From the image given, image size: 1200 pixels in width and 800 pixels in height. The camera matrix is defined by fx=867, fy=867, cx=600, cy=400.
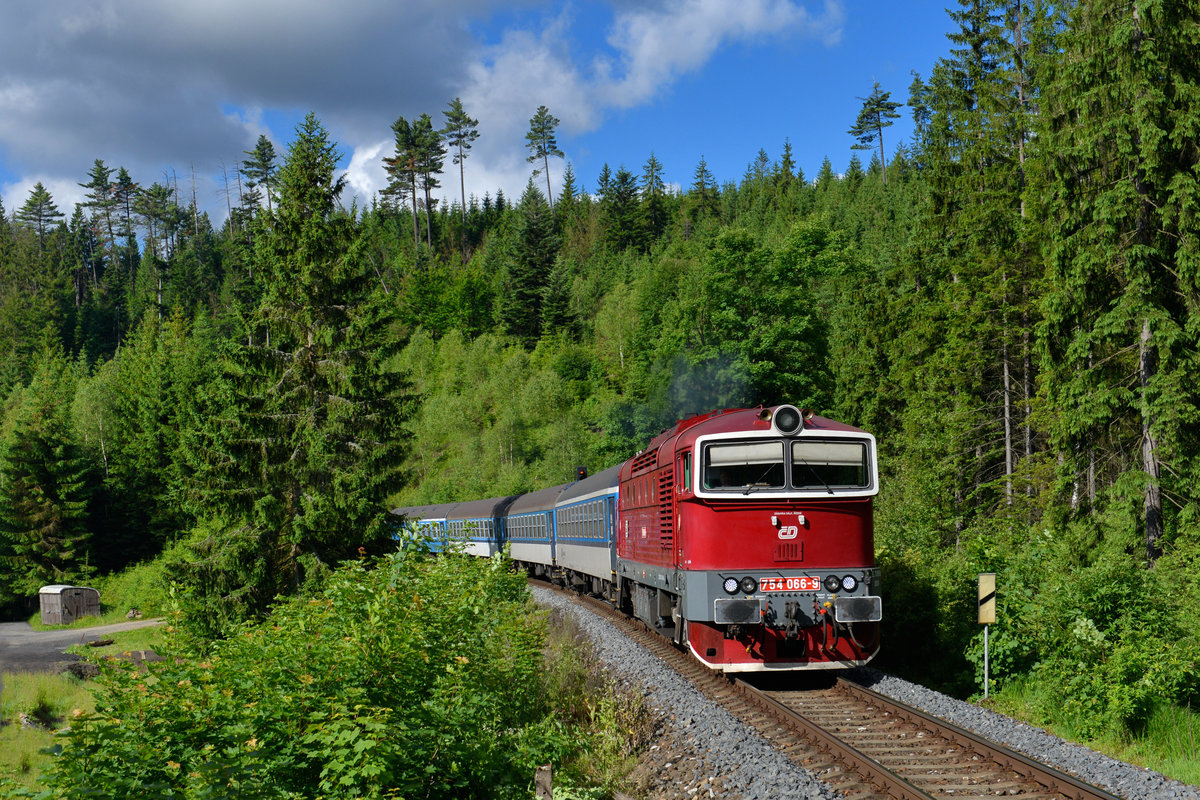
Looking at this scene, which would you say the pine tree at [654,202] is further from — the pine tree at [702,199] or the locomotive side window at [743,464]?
the locomotive side window at [743,464]

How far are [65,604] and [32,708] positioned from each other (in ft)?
77.3

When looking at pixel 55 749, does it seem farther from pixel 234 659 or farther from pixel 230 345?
pixel 230 345

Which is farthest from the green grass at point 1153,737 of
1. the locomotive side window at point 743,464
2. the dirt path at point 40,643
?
the dirt path at point 40,643

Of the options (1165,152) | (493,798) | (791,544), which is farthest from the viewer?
(1165,152)

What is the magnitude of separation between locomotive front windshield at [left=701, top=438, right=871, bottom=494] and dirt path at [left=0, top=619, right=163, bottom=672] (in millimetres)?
23883

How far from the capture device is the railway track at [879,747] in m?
7.20

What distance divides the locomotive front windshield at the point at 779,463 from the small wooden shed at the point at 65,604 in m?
41.5

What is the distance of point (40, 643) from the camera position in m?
35.7

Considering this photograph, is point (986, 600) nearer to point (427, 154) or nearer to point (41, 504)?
point (41, 504)

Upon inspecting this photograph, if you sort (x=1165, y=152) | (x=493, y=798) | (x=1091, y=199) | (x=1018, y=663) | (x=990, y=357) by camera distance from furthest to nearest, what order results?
(x=990, y=357) → (x=1091, y=199) → (x=1165, y=152) → (x=1018, y=663) → (x=493, y=798)

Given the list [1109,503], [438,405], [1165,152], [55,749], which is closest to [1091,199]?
[1165,152]

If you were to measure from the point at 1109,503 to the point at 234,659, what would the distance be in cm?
1590

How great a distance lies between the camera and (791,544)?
1091 centimetres

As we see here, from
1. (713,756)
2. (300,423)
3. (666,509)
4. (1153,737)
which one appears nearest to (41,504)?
(300,423)
